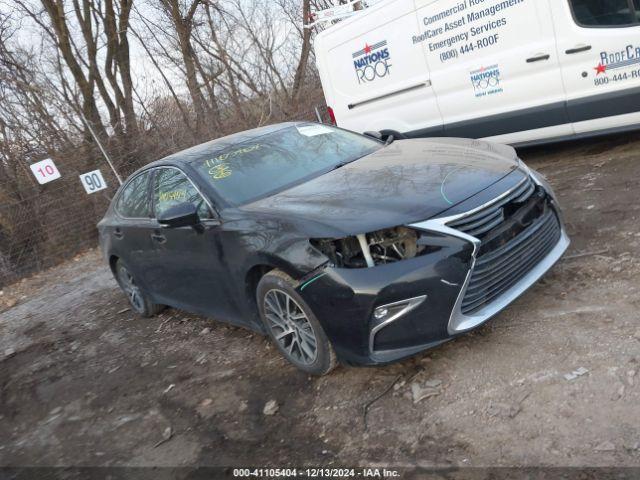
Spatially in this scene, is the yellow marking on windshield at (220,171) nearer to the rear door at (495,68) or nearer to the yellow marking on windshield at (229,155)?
the yellow marking on windshield at (229,155)

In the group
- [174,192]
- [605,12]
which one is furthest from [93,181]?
[605,12]

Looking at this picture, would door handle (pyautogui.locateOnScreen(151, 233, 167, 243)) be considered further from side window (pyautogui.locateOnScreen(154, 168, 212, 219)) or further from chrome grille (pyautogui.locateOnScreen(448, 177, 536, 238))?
chrome grille (pyautogui.locateOnScreen(448, 177, 536, 238))

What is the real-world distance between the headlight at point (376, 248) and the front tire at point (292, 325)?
0.37 metres

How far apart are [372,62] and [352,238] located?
5.08 m

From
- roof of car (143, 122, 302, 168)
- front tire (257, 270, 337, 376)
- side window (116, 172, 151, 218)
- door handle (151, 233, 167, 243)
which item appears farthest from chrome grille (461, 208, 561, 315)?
side window (116, 172, 151, 218)

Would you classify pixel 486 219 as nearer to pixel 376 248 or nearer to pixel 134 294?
pixel 376 248

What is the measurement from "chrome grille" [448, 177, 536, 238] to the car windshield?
136cm

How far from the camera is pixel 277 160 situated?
14.4 ft

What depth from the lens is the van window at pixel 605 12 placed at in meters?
5.37

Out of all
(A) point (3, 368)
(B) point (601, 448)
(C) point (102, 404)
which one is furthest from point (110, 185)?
(B) point (601, 448)

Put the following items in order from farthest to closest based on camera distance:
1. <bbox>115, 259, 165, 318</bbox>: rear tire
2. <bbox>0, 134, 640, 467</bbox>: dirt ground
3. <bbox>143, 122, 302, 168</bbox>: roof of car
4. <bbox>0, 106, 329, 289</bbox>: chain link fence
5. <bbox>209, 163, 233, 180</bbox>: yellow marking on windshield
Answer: <bbox>0, 106, 329, 289</bbox>: chain link fence → <bbox>115, 259, 165, 318</bbox>: rear tire → <bbox>143, 122, 302, 168</bbox>: roof of car → <bbox>209, 163, 233, 180</bbox>: yellow marking on windshield → <bbox>0, 134, 640, 467</bbox>: dirt ground

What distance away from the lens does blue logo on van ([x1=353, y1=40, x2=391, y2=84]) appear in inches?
294

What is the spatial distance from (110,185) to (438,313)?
33.9 feet

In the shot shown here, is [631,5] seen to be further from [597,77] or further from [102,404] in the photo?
[102,404]
